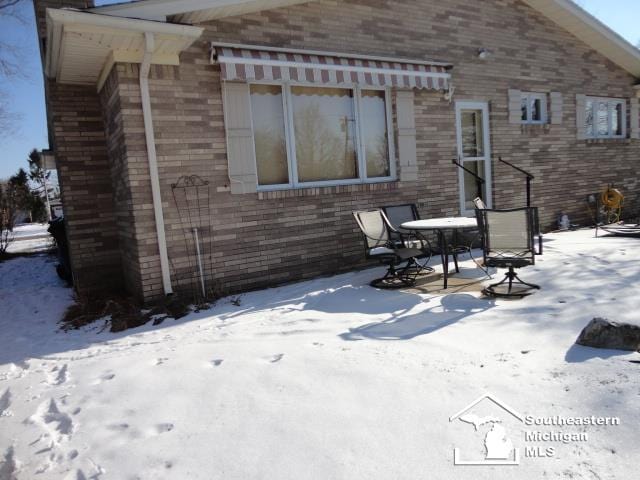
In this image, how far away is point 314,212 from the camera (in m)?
6.75

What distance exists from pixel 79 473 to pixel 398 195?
20.1 feet

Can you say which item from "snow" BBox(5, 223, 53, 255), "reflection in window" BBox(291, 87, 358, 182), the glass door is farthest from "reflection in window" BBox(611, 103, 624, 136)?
"snow" BBox(5, 223, 53, 255)

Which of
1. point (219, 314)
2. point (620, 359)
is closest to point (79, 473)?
point (219, 314)

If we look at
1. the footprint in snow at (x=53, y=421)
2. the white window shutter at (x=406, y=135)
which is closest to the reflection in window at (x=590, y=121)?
the white window shutter at (x=406, y=135)

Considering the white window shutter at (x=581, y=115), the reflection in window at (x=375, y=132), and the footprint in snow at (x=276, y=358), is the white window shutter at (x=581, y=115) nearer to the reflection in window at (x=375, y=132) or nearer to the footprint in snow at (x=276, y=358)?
the reflection in window at (x=375, y=132)

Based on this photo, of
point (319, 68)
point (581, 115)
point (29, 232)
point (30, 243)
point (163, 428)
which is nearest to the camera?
point (163, 428)

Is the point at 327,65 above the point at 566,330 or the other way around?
above

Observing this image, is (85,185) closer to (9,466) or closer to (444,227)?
(9,466)

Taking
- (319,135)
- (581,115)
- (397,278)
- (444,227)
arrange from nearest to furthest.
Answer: (444,227) < (397,278) < (319,135) < (581,115)

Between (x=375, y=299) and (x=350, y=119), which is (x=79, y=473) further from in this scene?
(x=350, y=119)

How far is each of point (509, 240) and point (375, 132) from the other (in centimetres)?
319

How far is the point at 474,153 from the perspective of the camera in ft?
28.8

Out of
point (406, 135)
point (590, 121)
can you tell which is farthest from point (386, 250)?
point (590, 121)

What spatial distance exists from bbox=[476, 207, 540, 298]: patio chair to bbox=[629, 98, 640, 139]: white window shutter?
8.77 meters
